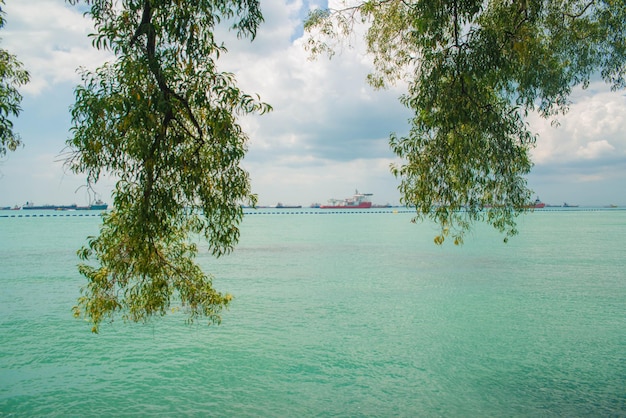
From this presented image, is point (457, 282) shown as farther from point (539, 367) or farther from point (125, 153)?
point (125, 153)

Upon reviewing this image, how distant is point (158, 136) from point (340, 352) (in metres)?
8.04

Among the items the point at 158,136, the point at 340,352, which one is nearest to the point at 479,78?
the point at 158,136

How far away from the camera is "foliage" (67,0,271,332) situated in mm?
5277

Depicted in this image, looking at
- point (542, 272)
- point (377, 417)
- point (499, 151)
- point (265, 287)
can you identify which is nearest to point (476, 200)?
point (499, 151)

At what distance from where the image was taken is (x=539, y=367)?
33.9ft

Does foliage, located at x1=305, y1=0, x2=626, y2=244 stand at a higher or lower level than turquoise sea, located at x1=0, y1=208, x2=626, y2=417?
higher

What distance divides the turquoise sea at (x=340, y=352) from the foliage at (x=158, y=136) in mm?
3543

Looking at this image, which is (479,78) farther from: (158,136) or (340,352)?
(340,352)

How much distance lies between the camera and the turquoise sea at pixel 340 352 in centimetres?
858

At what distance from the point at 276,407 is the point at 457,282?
15.5 m

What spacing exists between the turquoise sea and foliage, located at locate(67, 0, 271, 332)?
354 cm

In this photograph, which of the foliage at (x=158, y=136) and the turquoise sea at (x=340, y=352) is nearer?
the foliage at (x=158, y=136)

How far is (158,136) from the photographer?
539cm

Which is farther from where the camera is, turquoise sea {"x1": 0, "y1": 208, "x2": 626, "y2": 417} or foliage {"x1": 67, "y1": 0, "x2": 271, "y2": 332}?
turquoise sea {"x1": 0, "y1": 208, "x2": 626, "y2": 417}
